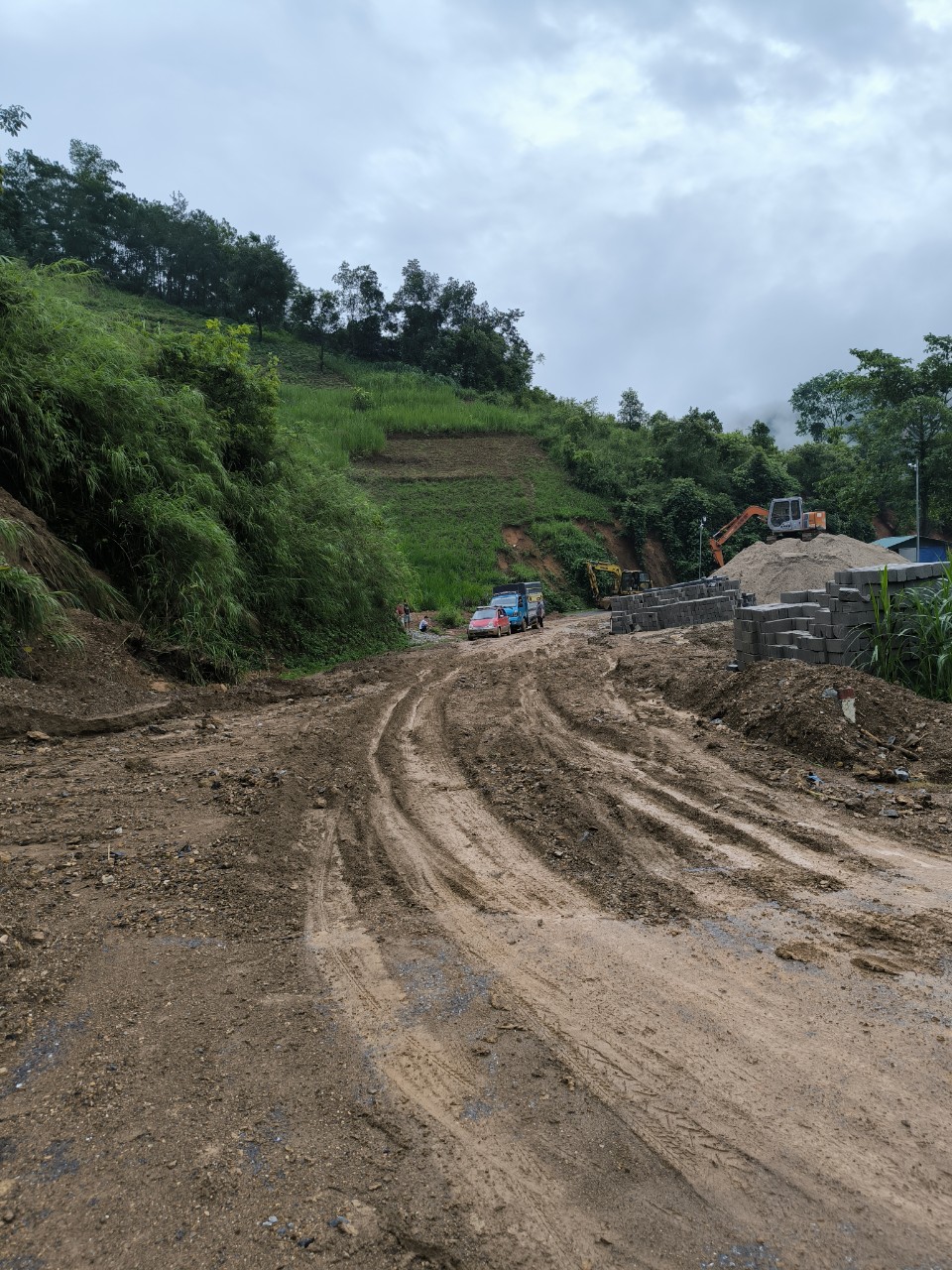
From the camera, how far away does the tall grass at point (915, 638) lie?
9.95 meters

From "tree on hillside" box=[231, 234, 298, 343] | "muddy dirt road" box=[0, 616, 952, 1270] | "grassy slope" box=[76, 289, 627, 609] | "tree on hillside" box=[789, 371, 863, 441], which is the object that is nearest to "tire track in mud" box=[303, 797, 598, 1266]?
"muddy dirt road" box=[0, 616, 952, 1270]

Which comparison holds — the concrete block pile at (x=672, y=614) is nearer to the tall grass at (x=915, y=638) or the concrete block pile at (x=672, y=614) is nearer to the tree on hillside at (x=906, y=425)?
the tall grass at (x=915, y=638)

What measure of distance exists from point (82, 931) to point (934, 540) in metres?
57.0

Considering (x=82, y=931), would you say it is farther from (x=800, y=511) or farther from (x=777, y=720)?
(x=800, y=511)

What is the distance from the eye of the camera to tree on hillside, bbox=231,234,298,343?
63.9 meters

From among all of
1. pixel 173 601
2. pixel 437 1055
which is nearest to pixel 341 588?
pixel 173 601

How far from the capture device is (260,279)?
64.4 meters

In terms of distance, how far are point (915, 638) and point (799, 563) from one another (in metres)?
20.5

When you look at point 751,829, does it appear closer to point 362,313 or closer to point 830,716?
point 830,716

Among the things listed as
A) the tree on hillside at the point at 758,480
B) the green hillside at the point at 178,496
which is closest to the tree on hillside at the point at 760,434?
the tree on hillside at the point at 758,480

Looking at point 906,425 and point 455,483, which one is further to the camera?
point 455,483

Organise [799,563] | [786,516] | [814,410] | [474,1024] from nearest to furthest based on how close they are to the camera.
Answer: [474,1024] < [799,563] < [786,516] < [814,410]

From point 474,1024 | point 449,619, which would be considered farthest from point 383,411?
point 474,1024

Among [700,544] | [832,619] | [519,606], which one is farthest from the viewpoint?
[700,544]
